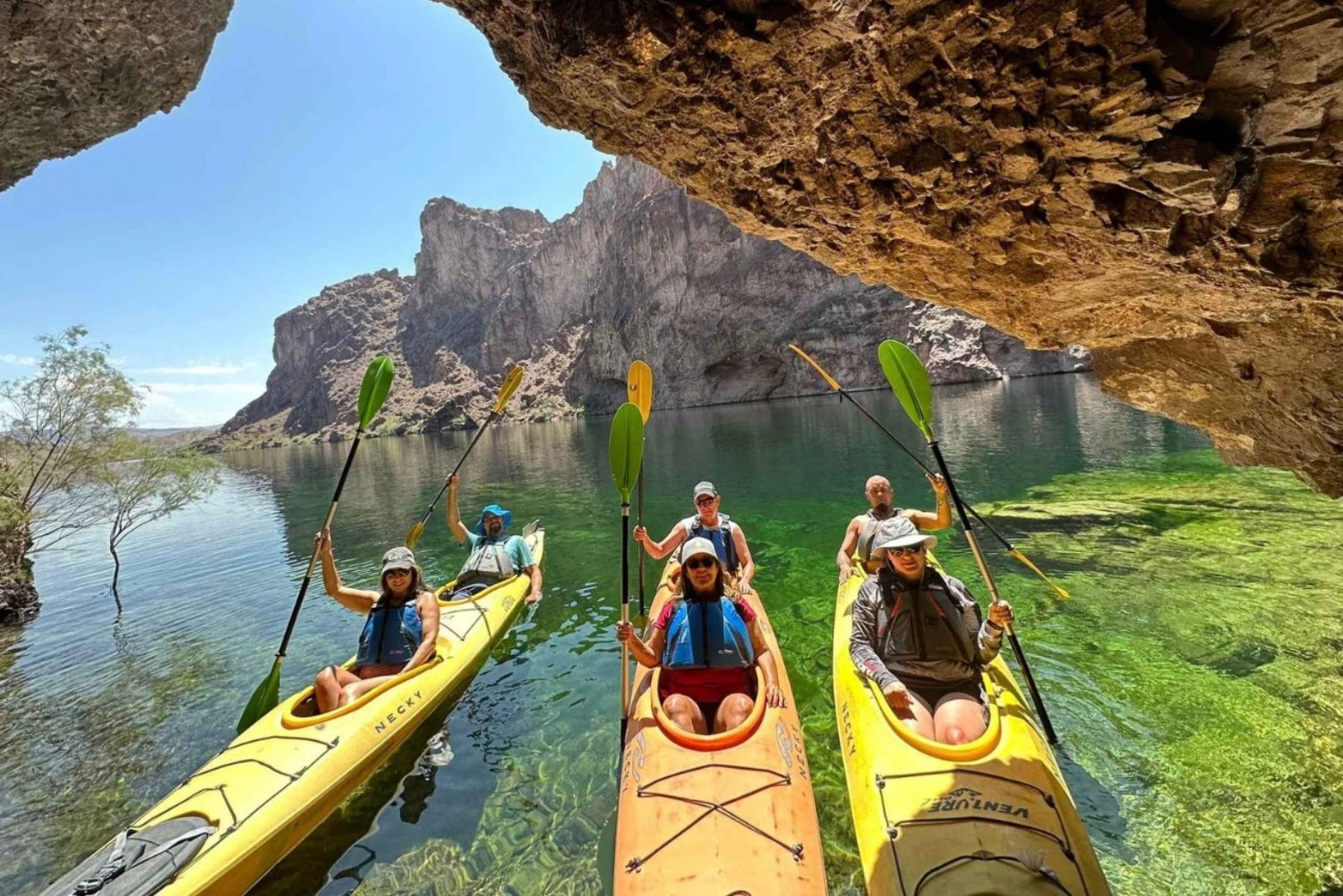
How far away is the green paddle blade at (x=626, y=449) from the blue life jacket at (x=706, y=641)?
5.04 ft

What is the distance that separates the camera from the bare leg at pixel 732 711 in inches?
178

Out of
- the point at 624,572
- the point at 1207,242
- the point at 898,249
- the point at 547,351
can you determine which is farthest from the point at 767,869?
the point at 547,351

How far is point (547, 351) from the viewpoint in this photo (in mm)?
97125

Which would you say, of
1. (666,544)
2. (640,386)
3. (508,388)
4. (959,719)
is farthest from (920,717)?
(508,388)

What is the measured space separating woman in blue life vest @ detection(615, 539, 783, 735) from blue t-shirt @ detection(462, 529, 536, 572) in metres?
5.14

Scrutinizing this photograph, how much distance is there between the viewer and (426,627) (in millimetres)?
6180

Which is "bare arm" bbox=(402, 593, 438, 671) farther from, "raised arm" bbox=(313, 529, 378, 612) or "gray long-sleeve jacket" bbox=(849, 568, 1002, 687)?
"gray long-sleeve jacket" bbox=(849, 568, 1002, 687)

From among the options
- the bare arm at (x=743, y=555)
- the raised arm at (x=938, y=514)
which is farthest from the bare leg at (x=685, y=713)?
the raised arm at (x=938, y=514)

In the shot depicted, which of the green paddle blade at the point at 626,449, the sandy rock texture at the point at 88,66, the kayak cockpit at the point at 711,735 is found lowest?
the kayak cockpit at the point at 711,735

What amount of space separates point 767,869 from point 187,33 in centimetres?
1091

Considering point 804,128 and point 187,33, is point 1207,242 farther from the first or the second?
point 187,33

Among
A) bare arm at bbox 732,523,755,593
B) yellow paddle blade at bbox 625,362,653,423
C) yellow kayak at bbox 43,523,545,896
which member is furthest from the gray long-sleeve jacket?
yellow paddle blade at bbox 625,362,653,423

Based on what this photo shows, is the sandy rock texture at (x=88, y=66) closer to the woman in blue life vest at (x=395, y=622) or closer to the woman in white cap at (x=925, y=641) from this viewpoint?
the woman in blue life vest at (x=395, y=622)

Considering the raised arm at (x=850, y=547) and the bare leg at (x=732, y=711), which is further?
the raised arm at (x=850, y=547)
